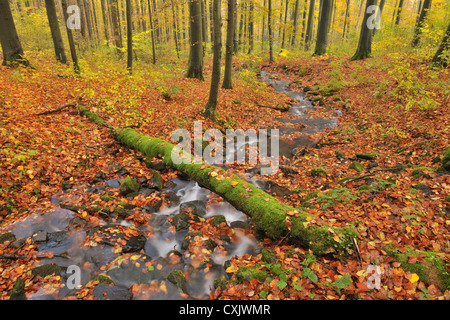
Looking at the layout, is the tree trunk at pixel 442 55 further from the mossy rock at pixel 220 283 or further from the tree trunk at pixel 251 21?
the mossy rock at pixel 220 283

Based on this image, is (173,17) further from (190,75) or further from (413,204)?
(413,204)

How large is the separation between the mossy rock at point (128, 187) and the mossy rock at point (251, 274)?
146 inches

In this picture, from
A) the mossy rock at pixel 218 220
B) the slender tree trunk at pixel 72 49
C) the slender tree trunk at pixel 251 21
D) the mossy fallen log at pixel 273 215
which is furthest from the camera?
the slender tree trunk at pixel 251 21

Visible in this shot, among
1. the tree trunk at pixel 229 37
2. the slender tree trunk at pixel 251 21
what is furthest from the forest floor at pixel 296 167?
the slender tree trunk at pixel 251 21

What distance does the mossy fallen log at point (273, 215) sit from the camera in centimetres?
371

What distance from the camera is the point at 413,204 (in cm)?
439

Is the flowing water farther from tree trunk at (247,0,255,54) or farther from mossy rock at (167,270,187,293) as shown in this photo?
tree trunk at (247,0,255,54)

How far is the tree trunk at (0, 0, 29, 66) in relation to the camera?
982cm

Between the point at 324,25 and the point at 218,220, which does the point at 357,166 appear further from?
the point at 324,25

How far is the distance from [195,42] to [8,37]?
28.5 ft

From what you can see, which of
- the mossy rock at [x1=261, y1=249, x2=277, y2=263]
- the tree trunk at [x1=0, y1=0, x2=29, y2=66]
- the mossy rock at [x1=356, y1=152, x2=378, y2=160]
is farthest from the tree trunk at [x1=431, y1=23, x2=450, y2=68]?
the tree trunk at [x1=0, y1=0, x2=29, y2=66]

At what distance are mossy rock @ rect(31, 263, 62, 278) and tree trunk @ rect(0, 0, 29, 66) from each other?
11.3 metres

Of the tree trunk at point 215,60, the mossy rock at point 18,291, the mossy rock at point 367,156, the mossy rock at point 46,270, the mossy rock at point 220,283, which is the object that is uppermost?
the tree trunk at point 215,60

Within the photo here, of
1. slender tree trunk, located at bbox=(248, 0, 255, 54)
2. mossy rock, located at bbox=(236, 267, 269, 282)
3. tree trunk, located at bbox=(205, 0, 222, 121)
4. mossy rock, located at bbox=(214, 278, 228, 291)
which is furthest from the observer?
slender tree trunk, located at bbox=(248, 0, 255, 54)
